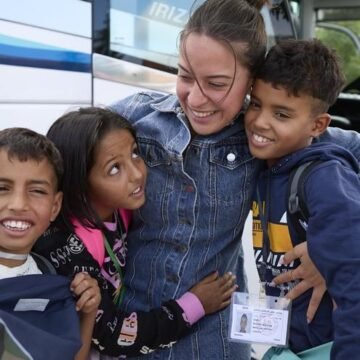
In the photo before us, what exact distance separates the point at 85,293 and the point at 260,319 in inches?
16.3

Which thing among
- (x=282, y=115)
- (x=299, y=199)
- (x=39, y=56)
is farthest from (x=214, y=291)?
(x=39, y=56)

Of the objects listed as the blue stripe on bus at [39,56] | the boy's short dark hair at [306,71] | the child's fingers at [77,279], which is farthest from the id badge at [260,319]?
the blue stripe on bus at [39,56]

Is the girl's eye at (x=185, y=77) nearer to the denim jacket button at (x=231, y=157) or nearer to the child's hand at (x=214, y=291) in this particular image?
the denim jacket button at (x=231, y=157)

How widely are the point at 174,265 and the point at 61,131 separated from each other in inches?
17.4

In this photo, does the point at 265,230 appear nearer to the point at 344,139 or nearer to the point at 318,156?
the point at 318,156

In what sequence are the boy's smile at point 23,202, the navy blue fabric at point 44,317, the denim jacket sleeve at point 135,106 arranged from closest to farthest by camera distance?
the navy blue fabric at point 44,317
the boy's smile at point 23,202
the denim jacket sleeve at point 135,106

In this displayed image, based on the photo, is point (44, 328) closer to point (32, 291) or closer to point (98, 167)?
point (32, 291)

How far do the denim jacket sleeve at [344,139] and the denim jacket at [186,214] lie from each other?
22 centimetres

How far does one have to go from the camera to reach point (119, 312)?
1361 mm

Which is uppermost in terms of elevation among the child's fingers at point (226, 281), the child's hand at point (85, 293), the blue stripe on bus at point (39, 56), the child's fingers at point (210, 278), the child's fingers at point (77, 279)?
the blue stripe on bus at point (39, 56)

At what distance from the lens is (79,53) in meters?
2.46

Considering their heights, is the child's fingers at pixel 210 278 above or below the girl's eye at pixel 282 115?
below

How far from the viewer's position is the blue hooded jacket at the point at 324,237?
111 cm

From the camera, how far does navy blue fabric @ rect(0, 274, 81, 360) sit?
43.0 inches
